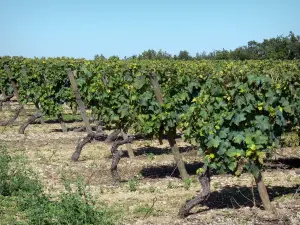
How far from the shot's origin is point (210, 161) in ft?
22.4

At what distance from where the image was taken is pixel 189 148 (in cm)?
1252

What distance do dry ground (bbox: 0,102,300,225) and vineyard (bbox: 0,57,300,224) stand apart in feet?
0.06

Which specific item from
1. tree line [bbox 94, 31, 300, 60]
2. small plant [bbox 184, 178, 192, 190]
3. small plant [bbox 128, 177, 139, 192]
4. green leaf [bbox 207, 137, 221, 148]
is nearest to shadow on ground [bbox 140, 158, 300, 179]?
small plant [bbox 128, 177, 139, 192]

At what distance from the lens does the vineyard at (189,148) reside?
675 centimetres

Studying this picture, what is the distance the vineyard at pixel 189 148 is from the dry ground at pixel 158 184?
0.02 meters

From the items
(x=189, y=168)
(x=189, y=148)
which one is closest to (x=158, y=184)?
(x=189, y=168)

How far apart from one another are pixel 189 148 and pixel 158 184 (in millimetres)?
3594

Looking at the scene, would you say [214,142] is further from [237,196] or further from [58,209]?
[58,209]

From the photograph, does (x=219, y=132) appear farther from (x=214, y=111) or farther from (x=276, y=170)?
(x=276, y=170)

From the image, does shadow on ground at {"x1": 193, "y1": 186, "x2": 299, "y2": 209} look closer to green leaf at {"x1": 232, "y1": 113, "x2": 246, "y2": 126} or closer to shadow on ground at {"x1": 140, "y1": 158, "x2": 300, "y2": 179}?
green leaf at {"x1": 232, "y1": 113, "x2": 246, "y2": 126}

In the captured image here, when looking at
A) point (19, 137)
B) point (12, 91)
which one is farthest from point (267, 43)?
point (19, 137)

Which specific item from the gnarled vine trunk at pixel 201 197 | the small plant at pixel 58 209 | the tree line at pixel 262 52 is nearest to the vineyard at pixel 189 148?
the gnarled vine trunk at pixel 201 197

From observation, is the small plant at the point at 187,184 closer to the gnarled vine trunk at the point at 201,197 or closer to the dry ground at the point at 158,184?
the dry ground at the point at 158,184

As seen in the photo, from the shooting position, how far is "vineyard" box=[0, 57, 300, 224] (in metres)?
6.75
